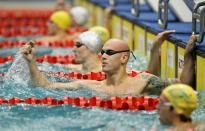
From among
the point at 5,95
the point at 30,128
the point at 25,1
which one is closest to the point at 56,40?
the point at 5,95

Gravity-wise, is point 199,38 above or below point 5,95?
above

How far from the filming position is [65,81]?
6.83 meters

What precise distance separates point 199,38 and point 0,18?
8012mm

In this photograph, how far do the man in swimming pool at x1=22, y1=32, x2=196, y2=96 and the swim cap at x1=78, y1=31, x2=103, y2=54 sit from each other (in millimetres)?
1027

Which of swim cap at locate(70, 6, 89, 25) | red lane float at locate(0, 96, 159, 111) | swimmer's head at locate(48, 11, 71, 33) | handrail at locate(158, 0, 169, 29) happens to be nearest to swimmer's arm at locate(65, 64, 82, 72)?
handrail at locate(158, 0, 169, 29)

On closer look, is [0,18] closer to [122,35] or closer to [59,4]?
[59,4]

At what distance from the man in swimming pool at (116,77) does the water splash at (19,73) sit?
29 centimetres

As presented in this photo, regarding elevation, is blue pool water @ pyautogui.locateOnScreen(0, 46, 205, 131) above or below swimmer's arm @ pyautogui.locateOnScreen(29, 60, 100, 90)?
below

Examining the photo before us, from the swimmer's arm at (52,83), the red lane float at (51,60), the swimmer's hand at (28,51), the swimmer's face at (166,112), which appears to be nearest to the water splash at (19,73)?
the swimmer's arm at (52,83)

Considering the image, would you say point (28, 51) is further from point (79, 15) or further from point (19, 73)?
point (79, 15)

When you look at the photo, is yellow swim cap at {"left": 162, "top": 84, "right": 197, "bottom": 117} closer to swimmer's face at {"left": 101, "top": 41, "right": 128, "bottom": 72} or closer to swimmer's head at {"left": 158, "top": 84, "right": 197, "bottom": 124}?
swimmer's head at {"left": 158, "top": 84, "right": 197, "bottom": 124}

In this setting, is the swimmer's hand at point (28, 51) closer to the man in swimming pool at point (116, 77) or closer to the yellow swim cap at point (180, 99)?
the man in swimming pool at point (116, 77)

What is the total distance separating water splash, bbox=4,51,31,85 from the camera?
661cm

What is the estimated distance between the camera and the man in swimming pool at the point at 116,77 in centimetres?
615
